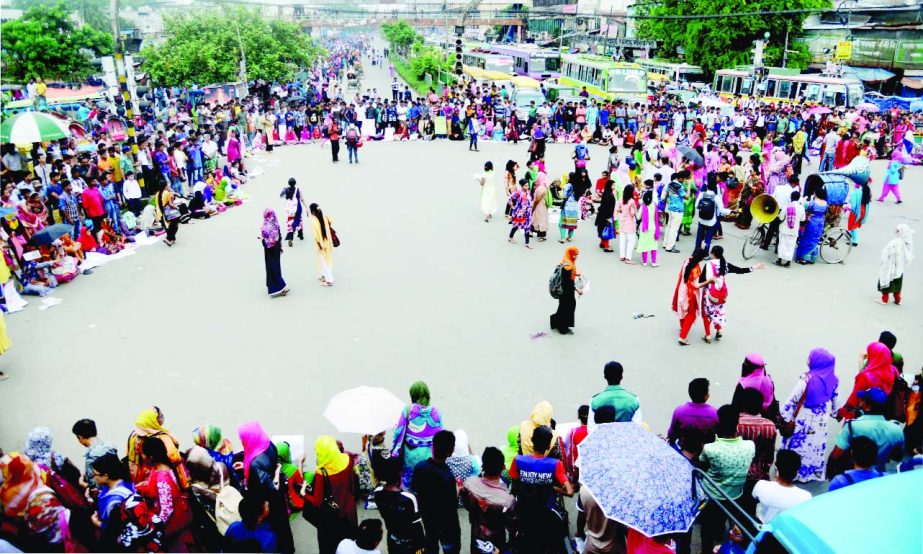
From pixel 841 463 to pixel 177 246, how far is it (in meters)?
11.1

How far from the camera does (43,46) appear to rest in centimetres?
3606

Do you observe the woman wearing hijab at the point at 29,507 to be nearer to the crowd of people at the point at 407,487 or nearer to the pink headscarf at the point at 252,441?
the crowd of people at the point at 407,487

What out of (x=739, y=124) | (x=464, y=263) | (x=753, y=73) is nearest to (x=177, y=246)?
(x=464, y=263)

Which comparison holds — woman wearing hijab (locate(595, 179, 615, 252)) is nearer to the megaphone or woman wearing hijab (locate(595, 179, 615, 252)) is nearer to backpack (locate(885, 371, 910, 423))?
the megaphone

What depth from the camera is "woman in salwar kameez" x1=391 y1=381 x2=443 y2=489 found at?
15.7 feet

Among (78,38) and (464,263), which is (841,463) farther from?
(78,38)

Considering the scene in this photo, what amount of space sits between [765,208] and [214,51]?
23.2m

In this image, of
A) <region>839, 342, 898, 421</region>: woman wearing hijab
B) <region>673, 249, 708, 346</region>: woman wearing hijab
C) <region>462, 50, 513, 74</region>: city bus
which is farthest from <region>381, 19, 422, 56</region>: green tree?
<region>839, 342, 898, 421</region>: woman wearing hijab

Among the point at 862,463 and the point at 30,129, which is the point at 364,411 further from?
the point at 30,129

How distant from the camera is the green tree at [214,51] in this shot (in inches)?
1005

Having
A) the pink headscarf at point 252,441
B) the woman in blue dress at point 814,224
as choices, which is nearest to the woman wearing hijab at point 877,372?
the pink headscarf at point 252,441

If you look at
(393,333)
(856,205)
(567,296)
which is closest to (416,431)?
(393,333)

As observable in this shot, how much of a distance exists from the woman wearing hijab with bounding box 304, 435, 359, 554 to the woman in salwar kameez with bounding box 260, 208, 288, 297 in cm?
538

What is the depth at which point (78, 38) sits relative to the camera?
37.8 meters
